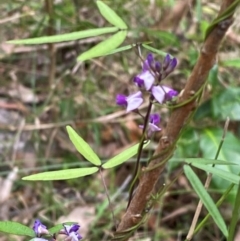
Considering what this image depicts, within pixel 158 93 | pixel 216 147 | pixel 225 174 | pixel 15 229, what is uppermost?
pixel 158 93

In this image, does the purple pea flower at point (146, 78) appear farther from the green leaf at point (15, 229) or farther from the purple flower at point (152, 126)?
the green leaf at point (15, 229)

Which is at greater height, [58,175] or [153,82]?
[153,82]

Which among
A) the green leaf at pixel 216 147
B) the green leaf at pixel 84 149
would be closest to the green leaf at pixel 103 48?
the green leaf at pixel 84 149

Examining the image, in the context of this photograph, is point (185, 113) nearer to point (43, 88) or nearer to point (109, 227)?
point (109, 227)

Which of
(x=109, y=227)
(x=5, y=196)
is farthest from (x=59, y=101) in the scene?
(x=109, y=227)

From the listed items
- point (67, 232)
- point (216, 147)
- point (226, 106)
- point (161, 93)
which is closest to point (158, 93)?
point (161, 93)

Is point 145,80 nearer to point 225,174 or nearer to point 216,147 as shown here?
point 225,174
